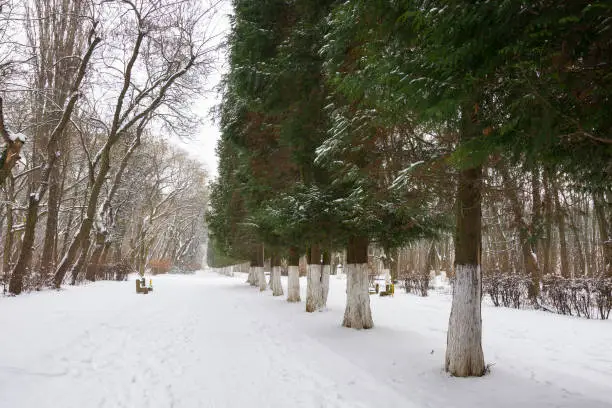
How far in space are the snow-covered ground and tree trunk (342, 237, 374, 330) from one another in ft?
1.22

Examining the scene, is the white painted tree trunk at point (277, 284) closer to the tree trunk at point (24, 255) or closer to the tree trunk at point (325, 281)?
the tree trunk at point (325, 281)

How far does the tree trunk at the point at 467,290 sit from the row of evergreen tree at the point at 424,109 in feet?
0.06

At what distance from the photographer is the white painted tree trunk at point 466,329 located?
550cm

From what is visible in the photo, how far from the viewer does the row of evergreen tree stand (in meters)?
3.06

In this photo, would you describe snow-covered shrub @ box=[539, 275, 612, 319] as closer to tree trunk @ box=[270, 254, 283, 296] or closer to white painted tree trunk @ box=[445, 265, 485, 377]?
white painted tree trunk @ box=[445, 265, 485, 377]

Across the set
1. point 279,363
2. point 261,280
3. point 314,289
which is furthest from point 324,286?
point 261,280

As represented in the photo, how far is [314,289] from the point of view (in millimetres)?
12609

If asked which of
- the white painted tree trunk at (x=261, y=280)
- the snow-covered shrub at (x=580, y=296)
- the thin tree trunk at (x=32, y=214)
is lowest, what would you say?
the white painted tree trunk at (x=261, y=280)

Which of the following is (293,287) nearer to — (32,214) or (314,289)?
(314,289)

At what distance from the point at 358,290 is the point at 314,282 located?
355 cm

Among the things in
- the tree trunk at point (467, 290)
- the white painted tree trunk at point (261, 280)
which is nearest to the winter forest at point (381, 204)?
the tree trunk at point (467, 290)

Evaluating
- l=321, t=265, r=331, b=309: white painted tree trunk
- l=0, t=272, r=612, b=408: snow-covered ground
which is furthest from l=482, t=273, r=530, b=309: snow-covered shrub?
l=321, t=265, r=331, b=309: white painted tree trunk

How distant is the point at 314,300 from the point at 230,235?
1332 centimetres

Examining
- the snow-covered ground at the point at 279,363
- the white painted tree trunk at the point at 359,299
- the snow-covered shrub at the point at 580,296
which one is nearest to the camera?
the snow-covered ground at the point at 279,363
